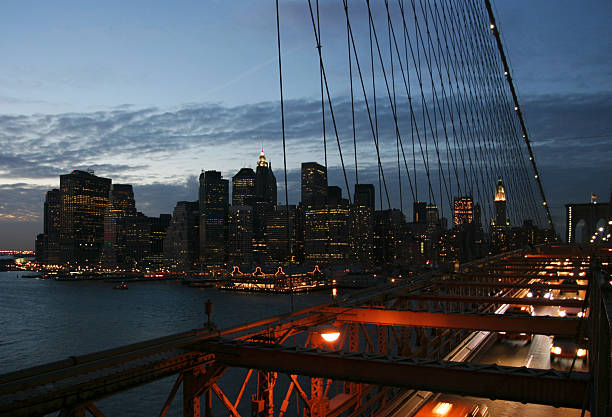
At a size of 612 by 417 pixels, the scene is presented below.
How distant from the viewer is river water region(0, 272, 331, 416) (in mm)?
29094

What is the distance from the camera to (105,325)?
5384cm

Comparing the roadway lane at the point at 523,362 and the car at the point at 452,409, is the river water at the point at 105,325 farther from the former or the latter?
the car at the point at 452,409

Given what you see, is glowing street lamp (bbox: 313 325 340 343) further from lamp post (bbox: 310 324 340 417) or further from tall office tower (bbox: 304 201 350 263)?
tall office tower (bbox: 304 201 350 263)

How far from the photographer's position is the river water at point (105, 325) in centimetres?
2909

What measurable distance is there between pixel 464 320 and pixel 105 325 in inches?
2100

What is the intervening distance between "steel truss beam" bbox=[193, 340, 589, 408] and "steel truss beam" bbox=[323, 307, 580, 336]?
263cm

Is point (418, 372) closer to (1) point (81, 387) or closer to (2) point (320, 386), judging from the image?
(2) point (320, 386)

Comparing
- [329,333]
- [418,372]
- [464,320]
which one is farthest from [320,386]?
[464,320]

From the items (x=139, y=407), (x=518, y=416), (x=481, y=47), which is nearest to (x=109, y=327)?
(x=139, y=407)

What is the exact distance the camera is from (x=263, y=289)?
340ft

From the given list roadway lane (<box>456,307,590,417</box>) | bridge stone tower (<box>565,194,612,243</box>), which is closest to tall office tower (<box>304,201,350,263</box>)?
bridge stone tower (<box>565,194,612,243</box>)

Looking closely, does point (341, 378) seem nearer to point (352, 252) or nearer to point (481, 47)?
point (481, 47)

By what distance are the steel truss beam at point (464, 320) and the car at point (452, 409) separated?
2811 millimetres

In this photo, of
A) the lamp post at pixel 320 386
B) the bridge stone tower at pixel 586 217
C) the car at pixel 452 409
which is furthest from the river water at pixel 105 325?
the bridge stone tower at pixel 586 217
